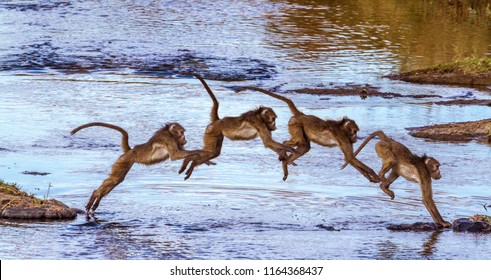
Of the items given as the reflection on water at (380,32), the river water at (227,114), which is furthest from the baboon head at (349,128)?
the reflection on water at (380,32)

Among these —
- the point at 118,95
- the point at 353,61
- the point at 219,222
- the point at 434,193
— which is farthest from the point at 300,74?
the point at 219,222

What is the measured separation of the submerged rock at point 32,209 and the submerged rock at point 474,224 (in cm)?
387

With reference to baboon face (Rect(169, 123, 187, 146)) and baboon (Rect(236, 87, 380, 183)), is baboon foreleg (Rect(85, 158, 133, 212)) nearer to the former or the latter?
baboon face (Rect(169, 123, 187, 146))

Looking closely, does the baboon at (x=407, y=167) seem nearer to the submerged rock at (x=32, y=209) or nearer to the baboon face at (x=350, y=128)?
the baboon face at (x=350, y=128)

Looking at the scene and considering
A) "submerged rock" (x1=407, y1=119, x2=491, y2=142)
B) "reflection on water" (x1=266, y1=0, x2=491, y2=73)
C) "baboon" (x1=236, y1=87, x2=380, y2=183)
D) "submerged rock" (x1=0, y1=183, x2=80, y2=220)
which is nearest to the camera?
"baboon" (x1=236, y1=87, x2=380, y2=183)

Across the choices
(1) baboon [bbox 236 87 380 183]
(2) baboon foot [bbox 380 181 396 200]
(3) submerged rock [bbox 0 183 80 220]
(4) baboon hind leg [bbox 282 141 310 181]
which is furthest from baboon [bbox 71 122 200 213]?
(2) baboon foot [bbox 380 181 396 200]

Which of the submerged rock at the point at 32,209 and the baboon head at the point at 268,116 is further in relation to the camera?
the submerged rock at the point at 32,209

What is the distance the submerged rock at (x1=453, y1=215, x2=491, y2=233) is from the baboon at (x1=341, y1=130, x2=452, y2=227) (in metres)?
0.12

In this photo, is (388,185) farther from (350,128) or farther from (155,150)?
(155,150)

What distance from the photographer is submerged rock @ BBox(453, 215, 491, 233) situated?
12.6 m

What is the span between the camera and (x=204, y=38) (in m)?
29.5

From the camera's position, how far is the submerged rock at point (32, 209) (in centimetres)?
1255

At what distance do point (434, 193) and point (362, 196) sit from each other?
0.91m

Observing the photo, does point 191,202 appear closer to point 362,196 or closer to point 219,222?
point 219,222
